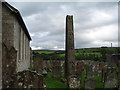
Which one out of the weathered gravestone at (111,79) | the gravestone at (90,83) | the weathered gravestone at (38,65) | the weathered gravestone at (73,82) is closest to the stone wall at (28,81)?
the weathered gravestone at (73,82)

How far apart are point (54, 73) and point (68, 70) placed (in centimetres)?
136

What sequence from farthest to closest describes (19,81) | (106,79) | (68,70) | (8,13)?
(68,70) < (8,13) < (106,79) < (19,81)

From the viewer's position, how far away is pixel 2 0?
1280 cm

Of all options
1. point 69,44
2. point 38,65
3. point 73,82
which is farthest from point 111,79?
point 38,65

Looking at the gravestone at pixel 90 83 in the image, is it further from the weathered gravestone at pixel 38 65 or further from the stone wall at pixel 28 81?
the weathered gravestone at pixel 38 65

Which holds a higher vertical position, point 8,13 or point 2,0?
point 2,0

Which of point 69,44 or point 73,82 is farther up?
point 69,44

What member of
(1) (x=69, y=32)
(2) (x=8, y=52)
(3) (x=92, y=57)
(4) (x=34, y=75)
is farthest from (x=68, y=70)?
(3) (x=92, y=57)

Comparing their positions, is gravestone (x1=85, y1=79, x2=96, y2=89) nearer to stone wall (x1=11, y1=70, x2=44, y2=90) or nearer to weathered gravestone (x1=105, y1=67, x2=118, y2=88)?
weathered gravestone (x1=105, y1=67, x2=118, y2=88)

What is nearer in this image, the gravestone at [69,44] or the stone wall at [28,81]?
the stone wall at [28,81]

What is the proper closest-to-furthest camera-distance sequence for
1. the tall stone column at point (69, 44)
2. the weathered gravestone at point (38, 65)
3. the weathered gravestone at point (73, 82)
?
the weathered gravestone at point (73, 82), the tall stone column at point (69, 44), the weathered gravestone at point (38, 65)

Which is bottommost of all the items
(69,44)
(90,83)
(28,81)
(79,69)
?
(79,69)

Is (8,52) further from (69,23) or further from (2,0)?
(69,23)

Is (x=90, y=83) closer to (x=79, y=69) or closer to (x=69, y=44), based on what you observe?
(x=69, y=44)
